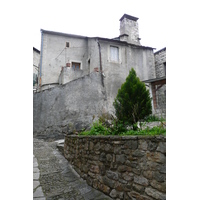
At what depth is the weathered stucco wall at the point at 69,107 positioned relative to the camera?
845 cm

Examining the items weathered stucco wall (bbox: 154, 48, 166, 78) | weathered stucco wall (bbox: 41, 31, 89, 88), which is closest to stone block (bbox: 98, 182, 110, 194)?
weathered stucco wall (bbox: 41, 31, 89, 88)

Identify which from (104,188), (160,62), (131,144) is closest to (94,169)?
(104,188)

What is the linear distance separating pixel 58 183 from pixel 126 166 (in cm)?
170

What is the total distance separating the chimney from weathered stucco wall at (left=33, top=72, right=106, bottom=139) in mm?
5705

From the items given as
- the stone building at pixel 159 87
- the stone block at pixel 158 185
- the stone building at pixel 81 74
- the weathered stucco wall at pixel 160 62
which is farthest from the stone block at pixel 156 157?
the weathered stucco wall at pixel 160 62

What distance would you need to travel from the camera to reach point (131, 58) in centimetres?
1159

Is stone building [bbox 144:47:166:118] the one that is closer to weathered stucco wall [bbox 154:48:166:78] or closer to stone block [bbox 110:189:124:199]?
weathered stucco wall [bbox 154:48:166:78]

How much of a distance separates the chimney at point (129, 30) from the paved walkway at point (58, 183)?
36.8ft

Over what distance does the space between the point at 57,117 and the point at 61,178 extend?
5.48 metres

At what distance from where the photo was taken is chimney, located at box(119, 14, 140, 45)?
12.9 metres

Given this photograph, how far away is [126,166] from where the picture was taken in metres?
2.37

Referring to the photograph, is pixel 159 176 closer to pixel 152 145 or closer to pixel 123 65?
pixel 152 145
